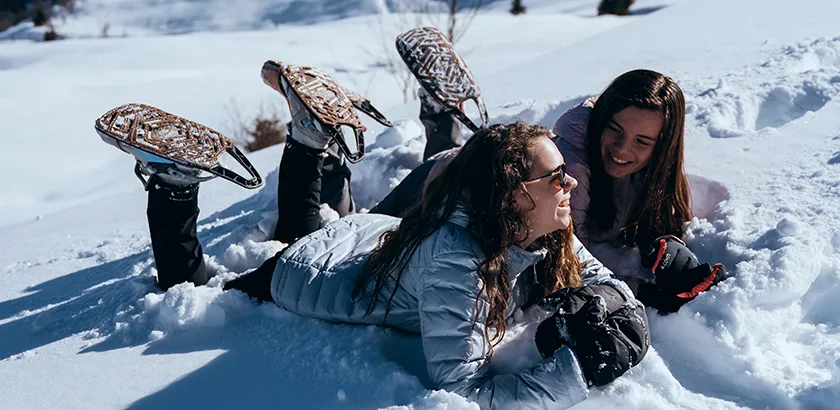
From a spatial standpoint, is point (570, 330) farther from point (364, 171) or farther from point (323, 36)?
point (323, 36)

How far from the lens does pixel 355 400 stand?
1680mm

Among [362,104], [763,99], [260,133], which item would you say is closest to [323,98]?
[362,104]

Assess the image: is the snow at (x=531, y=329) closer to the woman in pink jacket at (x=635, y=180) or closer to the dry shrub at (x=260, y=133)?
the woman in pink jacket at (x=635, y=180)

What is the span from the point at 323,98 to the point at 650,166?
1021 millimetres

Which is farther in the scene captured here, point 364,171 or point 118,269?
point 364,171

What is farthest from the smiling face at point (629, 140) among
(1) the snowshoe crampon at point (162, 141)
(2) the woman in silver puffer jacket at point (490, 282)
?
(1) the snowshoe crampon at point (162, 141)

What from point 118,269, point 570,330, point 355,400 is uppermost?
point 570,330

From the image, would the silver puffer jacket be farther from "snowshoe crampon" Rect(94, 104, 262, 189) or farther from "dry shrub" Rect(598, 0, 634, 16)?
"dry shrub" Rect(598, 0, 634, 16)

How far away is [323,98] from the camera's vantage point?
7.76 feet

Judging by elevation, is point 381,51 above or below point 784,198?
below

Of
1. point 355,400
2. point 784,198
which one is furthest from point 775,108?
point 355,400

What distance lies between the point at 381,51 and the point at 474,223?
1109 centimetres

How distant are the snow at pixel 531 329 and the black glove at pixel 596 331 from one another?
74mm

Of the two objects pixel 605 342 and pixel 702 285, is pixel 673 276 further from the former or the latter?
pixel 605 342
